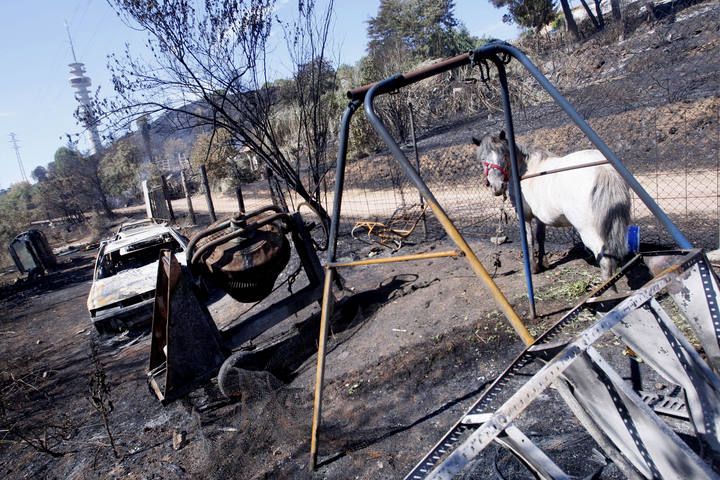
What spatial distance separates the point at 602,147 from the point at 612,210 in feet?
6.58

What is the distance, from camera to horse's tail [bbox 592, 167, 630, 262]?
4.08m

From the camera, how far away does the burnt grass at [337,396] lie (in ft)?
10.2

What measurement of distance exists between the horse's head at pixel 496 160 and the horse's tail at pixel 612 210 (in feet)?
4.36

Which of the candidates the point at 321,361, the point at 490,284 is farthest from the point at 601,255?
the point at 321,361

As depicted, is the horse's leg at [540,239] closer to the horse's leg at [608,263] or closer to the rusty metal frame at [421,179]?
the horse's leg at [608,263]

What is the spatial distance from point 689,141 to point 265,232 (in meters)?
9.50

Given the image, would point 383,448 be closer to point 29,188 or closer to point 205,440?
point 205,440

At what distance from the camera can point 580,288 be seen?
4586 millimetres

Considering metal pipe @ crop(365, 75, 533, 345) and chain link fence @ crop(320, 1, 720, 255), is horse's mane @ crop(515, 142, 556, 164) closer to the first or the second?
chain link fence @ crop(320, 1, 720, 255)

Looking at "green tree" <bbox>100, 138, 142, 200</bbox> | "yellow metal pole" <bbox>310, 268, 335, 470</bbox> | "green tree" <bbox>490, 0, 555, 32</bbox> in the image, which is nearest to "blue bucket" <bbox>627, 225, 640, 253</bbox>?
"yellow metal pole" <bbox>310, 268, 335, 470</bbox>

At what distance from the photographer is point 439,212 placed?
7.57ft

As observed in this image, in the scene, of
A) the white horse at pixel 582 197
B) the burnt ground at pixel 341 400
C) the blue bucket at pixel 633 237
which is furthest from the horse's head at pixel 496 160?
the blue bucket at pixel 633 237

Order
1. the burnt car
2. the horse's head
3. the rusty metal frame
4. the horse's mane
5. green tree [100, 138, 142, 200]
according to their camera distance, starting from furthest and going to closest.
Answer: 1. green tree [100, 138, 142, 200]
2. the burnt car
3. the horse's head
4. the horse's mane
5. the rusty metal frame

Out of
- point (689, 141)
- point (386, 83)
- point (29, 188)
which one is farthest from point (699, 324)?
point (29, 188)
